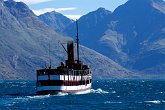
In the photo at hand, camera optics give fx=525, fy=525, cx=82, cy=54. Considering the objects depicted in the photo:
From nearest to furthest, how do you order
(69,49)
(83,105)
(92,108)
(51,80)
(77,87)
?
(92,108) → (83,105) → (51,80) → (77,87) → (69,49)

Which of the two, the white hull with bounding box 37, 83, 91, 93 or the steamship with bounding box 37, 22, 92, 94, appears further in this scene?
the white hull with bounding box 37, 83, 91, 93

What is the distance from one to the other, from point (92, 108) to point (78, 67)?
61.6 m

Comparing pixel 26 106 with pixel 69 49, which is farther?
pixel 69 49

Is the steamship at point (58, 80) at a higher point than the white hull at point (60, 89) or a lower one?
higher

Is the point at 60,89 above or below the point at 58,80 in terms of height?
below

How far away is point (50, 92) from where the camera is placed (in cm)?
15275

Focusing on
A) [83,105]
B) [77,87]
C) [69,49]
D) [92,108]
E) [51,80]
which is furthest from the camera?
[69,49]

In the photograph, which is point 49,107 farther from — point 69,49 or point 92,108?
point 69,49

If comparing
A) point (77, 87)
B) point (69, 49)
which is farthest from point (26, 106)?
point (69, 49)

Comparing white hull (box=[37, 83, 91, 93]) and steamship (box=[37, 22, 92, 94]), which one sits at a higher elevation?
steamship (box=[37, 22, 92, 94])

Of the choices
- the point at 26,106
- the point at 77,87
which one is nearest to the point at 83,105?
the point at 26,106

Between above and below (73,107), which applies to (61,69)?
above

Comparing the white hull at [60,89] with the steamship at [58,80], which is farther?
the white hull at [60,89]

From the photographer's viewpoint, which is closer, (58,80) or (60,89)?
(58,80)
